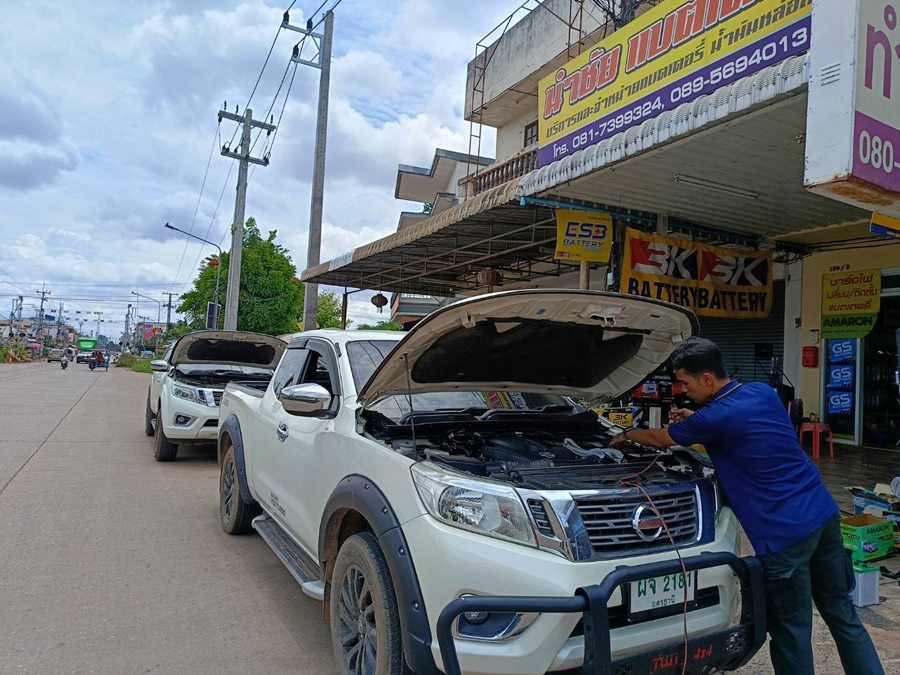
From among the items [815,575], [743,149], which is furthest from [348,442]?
[743,149]

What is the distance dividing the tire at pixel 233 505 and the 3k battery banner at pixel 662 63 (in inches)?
191

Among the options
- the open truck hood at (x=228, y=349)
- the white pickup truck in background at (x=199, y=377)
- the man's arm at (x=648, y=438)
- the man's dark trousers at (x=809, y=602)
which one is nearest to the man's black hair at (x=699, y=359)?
the man's arm at (x=648, y=438)

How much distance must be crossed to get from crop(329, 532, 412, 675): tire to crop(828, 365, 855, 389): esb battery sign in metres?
8.91

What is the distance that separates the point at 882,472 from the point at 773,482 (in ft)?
21.4

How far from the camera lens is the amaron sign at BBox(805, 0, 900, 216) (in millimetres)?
3391

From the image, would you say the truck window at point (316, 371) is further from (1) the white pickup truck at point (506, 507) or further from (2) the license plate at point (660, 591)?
(2) the license plate at point (660, 591)

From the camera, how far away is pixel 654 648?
2.20 metres

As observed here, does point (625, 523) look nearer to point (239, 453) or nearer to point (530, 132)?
point (239, 453)

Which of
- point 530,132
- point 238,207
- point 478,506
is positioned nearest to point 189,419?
point 478,506

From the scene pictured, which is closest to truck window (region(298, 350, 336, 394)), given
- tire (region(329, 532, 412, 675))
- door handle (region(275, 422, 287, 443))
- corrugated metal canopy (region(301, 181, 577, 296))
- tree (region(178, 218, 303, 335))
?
door handle (region(275, 422, 287, 443))

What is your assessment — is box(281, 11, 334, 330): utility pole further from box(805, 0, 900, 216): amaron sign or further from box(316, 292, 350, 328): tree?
box(316, 292, 350, 328): tree

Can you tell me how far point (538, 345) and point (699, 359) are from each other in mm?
925

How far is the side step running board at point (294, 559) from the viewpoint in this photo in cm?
317

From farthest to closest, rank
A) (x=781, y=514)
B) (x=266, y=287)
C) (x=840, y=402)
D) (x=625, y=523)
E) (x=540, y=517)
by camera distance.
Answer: (x=266, y=287) < (x=840, y=402) < (x=781, y=514) < (x=625, y=523) < (x=540, y=517)
